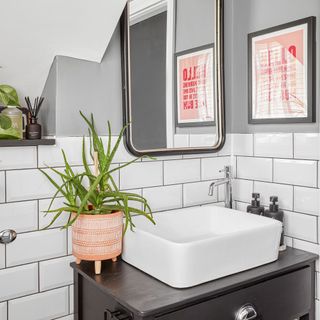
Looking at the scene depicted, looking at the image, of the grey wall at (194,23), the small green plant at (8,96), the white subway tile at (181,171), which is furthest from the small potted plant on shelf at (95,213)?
the grey wall at (194,23)

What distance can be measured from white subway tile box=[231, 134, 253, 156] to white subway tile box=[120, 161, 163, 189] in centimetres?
43

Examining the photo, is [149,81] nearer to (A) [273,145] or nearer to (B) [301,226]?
(A) [273,145]

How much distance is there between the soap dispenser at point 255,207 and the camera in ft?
5.53

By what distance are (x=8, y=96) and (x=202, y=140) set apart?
0.88 meters

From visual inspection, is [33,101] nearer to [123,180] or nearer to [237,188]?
[123,180]

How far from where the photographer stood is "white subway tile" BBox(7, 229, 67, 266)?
1.36 m

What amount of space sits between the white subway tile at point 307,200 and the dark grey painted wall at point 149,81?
59cm

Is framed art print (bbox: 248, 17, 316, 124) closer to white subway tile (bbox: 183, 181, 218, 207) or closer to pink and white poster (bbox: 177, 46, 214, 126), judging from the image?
pink and white poster (bbox: 177, 46, 214, 126)

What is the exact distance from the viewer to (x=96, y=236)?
1288mm

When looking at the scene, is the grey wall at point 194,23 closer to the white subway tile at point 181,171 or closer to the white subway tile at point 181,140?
the white subway tile at point 181,140

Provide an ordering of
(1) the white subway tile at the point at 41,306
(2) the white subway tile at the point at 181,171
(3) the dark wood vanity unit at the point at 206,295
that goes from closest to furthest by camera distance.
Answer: (3) the dark wood vanity unit at the point at 206,295 < (1) the white subway tile at the point at 41,306 < (2) the white subway tile at the point at 181,171

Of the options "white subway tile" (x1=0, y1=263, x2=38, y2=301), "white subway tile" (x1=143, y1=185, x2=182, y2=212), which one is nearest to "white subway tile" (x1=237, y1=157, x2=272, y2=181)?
→ "white subway tile" (x1=143, y1=185, x2=182, y2=212)

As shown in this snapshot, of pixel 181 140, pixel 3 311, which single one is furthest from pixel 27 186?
pixel 181 140

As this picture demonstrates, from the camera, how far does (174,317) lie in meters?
1.15
